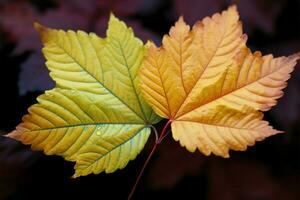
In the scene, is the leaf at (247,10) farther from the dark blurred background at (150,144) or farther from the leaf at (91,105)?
the leaf at (91,105)

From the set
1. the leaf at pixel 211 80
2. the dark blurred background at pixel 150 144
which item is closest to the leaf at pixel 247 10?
the dark blurred background at pixel 150 144

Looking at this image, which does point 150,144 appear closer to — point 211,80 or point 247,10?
point 211,80

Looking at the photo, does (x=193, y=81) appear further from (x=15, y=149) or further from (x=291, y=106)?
(x=291, y=106)

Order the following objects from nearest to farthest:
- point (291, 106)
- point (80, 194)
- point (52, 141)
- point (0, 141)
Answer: point (52, 141) < point (0, 141) < point (80, 194) < point (291, 106)

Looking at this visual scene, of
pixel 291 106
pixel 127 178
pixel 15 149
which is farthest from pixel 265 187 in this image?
pixel 15 149

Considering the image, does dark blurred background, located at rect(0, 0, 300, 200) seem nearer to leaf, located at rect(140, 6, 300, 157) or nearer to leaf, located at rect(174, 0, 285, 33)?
leaf, located at rect(174, 0, 285, 33)

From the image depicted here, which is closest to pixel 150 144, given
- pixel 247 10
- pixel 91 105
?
pixel 91 105

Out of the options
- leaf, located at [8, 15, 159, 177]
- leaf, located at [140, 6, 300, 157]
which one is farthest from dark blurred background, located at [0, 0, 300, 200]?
leaf, located at [140, 6, 300, 157]
